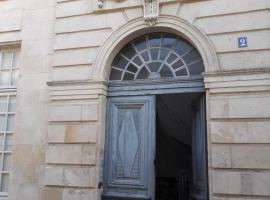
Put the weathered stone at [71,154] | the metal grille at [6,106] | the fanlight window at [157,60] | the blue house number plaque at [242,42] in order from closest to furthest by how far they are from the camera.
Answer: the blue house number plaque at [242,42] < the weathered stone at [71,154] < the fanlight window at [157,60] < the metal grille at [6,106]

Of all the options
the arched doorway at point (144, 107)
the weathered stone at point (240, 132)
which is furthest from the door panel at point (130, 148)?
the weathered stone at point (240, 132)

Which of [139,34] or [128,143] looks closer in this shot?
[128,143]

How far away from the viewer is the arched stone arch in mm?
5590

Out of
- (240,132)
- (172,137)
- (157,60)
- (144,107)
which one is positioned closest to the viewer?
(240,132)

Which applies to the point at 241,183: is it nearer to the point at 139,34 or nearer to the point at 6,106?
the point at 139,34

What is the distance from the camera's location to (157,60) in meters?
6.14

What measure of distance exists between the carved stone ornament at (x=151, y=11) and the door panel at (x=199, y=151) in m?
1.56

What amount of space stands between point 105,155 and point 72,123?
822 mm

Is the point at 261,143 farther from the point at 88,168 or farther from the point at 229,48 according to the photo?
the point at 88,168

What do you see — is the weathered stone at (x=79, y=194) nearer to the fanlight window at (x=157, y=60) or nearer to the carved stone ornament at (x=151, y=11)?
the fanlight window at (x=157, y=60)

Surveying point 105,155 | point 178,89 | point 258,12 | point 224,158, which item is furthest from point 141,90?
point 258,12

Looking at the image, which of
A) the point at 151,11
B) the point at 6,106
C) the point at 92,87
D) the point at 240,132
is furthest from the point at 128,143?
the point at 6,106

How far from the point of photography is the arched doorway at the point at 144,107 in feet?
19.0

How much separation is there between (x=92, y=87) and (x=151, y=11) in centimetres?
168
